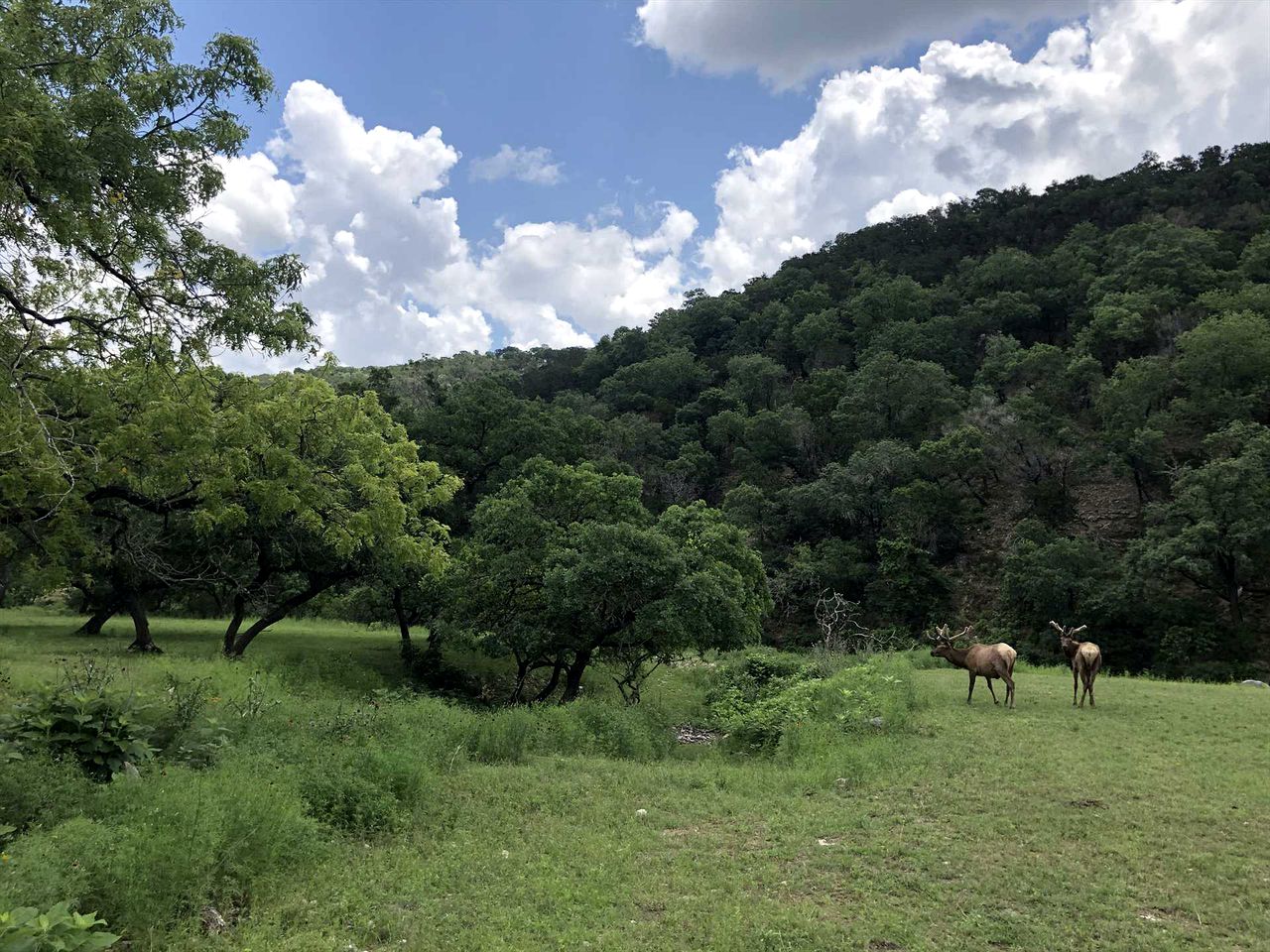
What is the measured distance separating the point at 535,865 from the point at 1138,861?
492 centimetres

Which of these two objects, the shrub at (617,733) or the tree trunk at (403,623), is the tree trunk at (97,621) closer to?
the tree trunk at (403,623)

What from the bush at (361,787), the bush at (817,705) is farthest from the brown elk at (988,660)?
the bush at (361,787)

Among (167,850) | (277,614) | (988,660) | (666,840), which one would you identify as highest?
(988,660)

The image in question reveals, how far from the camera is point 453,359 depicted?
285 feet

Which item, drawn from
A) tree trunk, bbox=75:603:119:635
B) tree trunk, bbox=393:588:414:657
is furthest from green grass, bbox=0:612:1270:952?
tree trunk, bbox=75:603:119:635

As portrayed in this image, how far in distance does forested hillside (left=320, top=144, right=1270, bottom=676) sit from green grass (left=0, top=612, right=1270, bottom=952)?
1938cm

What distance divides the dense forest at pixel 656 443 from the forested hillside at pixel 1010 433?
0.66 ft

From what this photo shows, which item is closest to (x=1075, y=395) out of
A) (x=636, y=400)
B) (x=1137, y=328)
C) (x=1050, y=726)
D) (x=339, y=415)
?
(x=1137, y=328)

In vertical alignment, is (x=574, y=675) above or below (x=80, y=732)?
below

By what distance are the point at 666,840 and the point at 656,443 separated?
42.3m

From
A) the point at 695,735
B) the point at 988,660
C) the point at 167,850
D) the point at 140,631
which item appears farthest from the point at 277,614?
the point at 988,660

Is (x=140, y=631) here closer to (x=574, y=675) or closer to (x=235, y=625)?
(x=235, y=625)

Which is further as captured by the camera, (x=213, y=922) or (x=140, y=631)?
(x=140, y=631)

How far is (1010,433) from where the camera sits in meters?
37.6
